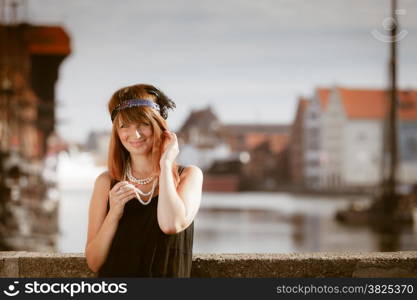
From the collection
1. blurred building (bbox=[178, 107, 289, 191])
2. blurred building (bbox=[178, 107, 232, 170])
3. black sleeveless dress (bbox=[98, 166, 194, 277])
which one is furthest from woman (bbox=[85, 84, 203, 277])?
blurred building (bbox=[178, 107, 289, 191])

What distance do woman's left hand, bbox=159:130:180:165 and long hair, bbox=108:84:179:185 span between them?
0.05 feet

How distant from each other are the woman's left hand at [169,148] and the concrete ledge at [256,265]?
465mm

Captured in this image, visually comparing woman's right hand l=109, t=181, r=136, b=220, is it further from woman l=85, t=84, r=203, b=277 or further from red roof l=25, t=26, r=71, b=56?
red roof l=25, t=26, r=71, b=56

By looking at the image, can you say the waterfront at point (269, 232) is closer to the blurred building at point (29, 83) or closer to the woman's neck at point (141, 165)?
the blurred building at point (29, 83)

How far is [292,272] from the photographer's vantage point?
1.84 meters

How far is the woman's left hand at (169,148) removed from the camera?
1426 millimetres

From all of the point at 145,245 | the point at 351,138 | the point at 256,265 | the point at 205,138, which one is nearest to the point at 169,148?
the point at 145,245

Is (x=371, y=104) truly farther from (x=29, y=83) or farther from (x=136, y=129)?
(x=136, y=129)

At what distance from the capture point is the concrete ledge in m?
1.81

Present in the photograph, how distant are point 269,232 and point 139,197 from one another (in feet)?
104

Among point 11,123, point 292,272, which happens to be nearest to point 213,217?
point 11,123

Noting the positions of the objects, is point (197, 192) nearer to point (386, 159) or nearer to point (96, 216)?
point (96, 216)

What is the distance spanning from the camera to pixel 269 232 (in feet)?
107

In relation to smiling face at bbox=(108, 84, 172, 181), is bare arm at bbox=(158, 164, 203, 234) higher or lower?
lower
